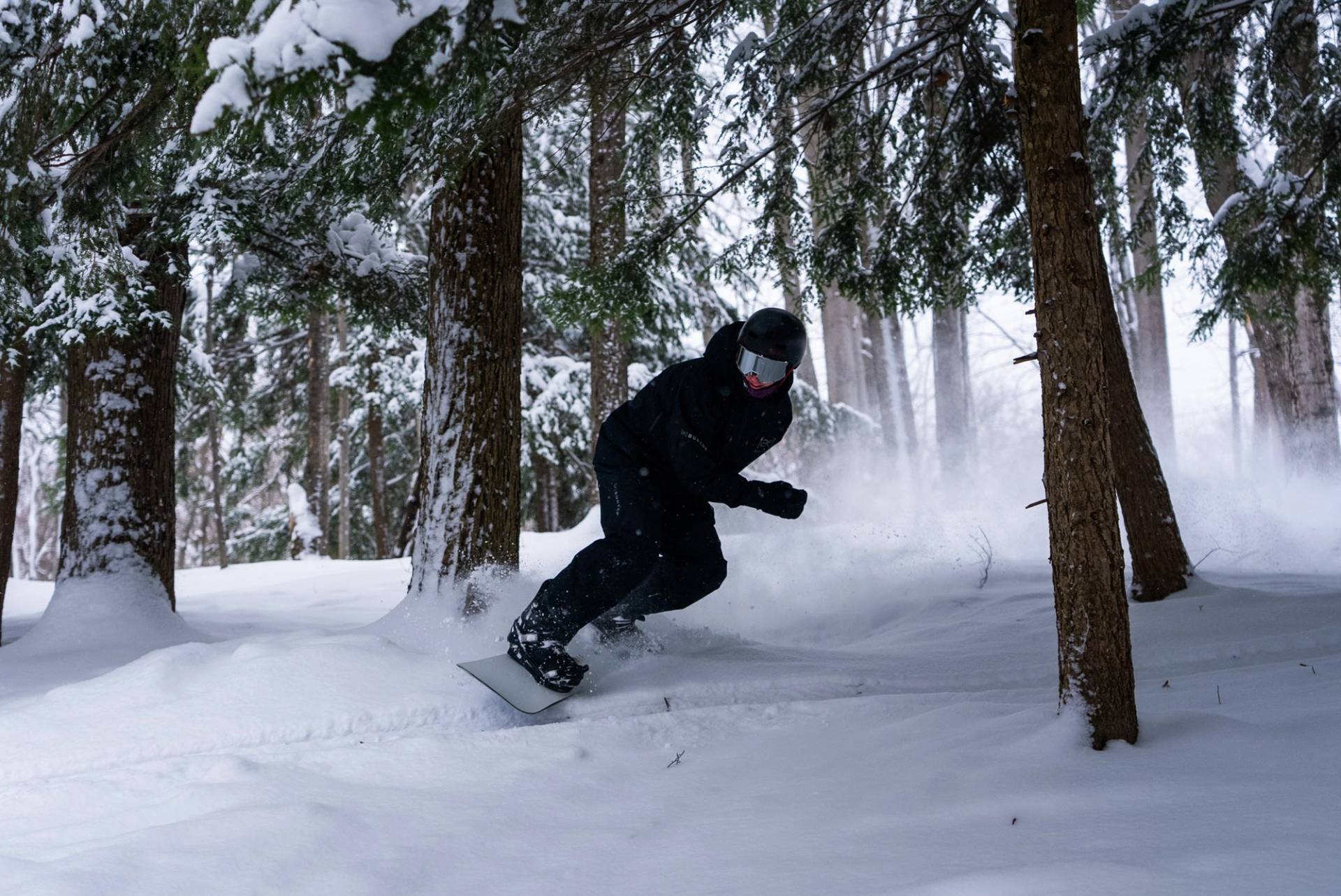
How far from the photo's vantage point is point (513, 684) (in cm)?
334

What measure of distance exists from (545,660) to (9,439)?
4.31 metres

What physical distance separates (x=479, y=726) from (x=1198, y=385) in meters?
47.1

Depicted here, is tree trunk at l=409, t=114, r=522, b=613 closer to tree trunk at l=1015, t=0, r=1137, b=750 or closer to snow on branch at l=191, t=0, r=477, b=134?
snow on branch at l=191, t=0, r=477, b=134

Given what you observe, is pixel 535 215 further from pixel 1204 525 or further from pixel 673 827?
pixel 673 827

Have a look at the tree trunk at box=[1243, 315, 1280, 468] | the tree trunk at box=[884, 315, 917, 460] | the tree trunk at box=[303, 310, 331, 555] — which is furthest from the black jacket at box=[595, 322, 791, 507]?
the tree trunk at box=[884, 315, 917, 460]

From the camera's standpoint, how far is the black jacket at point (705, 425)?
11.0ft

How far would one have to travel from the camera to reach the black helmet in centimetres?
328

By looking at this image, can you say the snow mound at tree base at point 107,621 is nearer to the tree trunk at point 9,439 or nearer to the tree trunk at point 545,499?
the tree trunk at point 9,439

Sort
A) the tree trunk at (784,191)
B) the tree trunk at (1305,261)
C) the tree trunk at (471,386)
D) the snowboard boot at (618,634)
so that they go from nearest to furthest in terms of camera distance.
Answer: the snowboard boot at (618,634) → the tree trunk at (471,386) → the tree trunk at (1305,261) → the tree trunk at (784,191)

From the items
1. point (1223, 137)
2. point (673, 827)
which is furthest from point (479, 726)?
point (1223, 137)

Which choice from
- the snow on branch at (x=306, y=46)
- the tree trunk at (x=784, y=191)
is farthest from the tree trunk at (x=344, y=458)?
the snow on branch at (x=306, y=46)

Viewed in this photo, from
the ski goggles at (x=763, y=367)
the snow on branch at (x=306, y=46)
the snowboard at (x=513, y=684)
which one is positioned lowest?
the snowboard at (x=513, y=684)

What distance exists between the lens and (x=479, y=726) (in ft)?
10.6

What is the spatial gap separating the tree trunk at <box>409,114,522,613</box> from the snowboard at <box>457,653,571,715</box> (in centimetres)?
96
